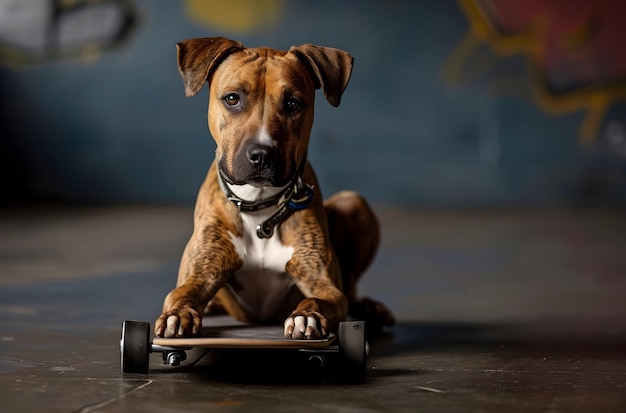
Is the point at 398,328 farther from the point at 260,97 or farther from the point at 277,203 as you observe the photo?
the point at 260,97

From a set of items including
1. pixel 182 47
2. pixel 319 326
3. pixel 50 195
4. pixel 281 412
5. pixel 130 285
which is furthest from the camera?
pixel 50 195

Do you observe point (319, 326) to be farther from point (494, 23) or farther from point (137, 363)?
point (494, 23)

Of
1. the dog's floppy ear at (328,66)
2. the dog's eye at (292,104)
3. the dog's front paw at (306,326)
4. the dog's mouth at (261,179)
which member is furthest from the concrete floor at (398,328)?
the dog's floppy ear at (328,66)

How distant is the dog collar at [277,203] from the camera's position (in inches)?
141

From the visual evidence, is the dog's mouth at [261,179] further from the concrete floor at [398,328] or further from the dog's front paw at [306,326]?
the concrete floor at [398,328]

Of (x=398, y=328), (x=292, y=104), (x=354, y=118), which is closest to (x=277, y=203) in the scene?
(x=292, y=104)

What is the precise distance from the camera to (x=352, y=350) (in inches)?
126

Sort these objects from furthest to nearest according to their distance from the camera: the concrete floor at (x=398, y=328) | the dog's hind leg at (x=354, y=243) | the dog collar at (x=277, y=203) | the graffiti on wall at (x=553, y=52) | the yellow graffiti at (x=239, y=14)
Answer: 1. the graffiti on wall at (x=553, y=52)
2. the yellow graffiti at (x=239, y=14)
3. the dog's hind leg at (x=354, y=243)
4. the dog collar at (x=277, y=203)
5. the concrete floor at (x=398, y=328)

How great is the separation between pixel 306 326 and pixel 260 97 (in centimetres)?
85

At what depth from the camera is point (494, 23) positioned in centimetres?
1216

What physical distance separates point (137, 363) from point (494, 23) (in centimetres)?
981

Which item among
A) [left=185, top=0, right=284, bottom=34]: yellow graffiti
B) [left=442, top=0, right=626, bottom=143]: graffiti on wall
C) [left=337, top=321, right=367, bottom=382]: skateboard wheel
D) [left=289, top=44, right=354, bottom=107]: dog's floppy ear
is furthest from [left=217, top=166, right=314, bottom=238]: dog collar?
[left=442, top=0, right=626, bottom=143]: graffiti on wall

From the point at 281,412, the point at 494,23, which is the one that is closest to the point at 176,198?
the point at 494,23

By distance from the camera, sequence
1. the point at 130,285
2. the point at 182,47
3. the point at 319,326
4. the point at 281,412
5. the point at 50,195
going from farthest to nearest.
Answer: the point at 50,195 < the point at 130,285 < the point at 182,47 < the point at 319,326 < the point at 281,412
